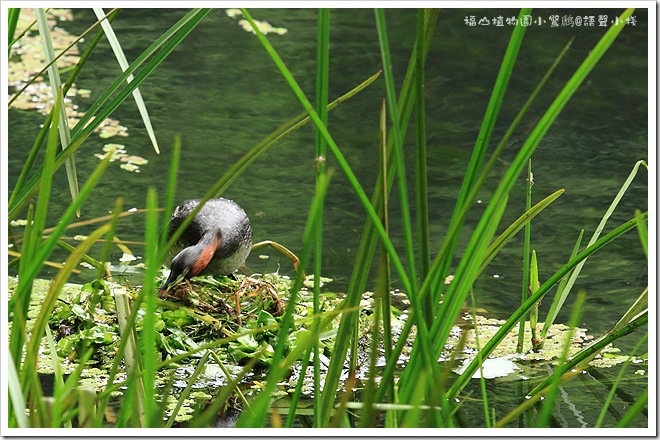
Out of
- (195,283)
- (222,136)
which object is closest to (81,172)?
(222,136)

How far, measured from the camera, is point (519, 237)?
252 cm

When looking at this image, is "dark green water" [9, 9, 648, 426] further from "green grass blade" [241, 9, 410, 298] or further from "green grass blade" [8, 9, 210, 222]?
"green grass blade" [241, 9, 410, 298]

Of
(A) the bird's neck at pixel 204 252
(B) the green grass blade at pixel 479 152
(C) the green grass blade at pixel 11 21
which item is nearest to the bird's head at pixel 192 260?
(A) the bird's neck at pixel 204 252

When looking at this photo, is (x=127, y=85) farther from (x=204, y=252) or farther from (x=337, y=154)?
(x=204, y=252)

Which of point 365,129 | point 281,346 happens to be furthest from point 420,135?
point 365,129

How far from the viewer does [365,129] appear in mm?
3174

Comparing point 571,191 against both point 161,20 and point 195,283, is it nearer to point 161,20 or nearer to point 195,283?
point 195,283

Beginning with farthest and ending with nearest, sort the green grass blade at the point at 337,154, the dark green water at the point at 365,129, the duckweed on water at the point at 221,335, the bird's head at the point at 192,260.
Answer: the dark green water at the point at 365,129
the bird's head at the point at 192,260
the duckweed on water at the point at 221,335
the green grass blade at the point at 337,154

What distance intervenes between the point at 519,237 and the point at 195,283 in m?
0.93

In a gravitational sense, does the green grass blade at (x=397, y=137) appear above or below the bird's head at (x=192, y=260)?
above

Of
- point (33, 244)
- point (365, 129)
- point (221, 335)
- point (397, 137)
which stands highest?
point (365, 129)

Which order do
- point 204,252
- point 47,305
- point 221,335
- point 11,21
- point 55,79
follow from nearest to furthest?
point 47,305 < point 11,21 < point 55,79 < point 221,335 < point 204,252

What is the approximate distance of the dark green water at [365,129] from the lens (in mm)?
2465

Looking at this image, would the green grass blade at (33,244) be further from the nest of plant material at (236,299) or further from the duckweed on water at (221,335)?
the nest of plant material at (236,299)
